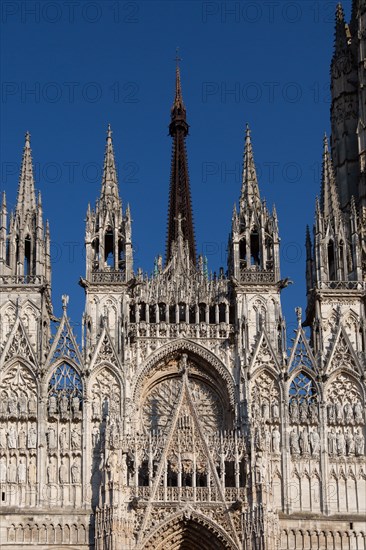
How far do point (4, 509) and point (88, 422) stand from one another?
9.66ft

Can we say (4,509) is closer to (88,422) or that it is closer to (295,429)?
(88,422)

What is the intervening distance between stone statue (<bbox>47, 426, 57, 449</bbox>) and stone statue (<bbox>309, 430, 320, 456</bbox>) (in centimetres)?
638

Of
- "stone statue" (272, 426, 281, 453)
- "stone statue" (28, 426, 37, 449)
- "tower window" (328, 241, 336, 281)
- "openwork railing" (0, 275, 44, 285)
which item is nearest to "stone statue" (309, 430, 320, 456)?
"stone statue" (272, 426, 281, 453)

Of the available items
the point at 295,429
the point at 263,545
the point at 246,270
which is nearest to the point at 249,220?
the point at 246,270

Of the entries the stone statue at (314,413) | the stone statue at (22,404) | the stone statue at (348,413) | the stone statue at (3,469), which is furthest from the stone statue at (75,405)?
the stone statue at (348,413)

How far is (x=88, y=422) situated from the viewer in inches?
1211

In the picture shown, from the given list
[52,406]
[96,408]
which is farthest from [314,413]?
[52,406]

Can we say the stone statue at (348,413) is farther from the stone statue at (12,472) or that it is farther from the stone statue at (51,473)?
the stone statue at (12,472)

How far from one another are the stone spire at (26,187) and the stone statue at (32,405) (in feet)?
17.0

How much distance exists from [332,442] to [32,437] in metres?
7.48

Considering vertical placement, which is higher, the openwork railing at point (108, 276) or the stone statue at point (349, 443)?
the openwork railing at point (108, 276)

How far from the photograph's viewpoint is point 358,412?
31.6 m

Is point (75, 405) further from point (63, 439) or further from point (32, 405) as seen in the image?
point (32, 405)

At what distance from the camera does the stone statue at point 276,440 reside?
3092cm
